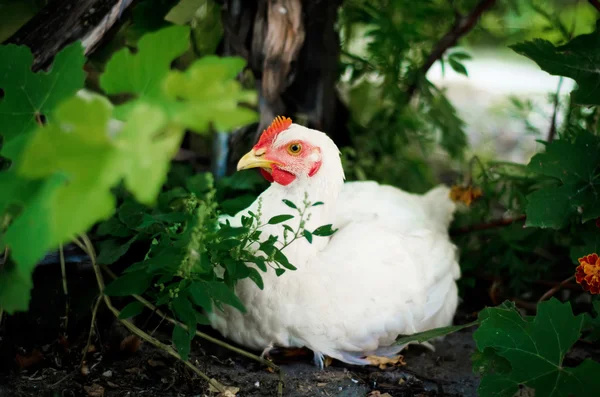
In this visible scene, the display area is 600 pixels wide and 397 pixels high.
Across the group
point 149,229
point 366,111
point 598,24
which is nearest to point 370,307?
point 149,229

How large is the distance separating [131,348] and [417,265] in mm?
934

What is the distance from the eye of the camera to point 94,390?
1740 millimetres

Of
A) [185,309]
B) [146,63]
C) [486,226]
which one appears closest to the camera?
[146,63]

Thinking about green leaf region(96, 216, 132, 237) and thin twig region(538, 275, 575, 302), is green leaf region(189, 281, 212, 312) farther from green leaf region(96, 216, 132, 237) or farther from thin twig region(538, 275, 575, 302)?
thin twig region(538, 275, 575, 302)

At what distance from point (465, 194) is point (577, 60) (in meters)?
0.83

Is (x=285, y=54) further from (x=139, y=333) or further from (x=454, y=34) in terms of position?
(x=139, y=333)

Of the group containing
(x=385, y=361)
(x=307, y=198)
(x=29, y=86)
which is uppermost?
(x=29, y=86)

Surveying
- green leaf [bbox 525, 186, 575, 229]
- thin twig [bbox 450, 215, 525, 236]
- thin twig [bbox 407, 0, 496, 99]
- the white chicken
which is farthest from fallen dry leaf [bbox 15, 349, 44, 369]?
thin twig [bbox 407, 0, 496, 99]

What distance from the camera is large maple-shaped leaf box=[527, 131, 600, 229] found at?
185 cm

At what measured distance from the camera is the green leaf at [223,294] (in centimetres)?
156

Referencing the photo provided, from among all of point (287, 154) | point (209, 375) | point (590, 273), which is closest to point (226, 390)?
point (209, 375)

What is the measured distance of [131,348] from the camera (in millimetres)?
1932

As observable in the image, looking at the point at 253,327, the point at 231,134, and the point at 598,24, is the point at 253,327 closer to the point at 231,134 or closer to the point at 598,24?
the point at 231,134

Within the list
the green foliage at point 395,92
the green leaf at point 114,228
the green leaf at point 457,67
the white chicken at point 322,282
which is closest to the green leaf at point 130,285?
the green leaf at point 114,228
